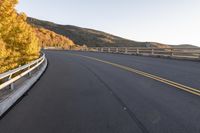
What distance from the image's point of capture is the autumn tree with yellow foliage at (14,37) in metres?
34.4

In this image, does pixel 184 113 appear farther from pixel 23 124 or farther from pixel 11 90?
pixel 11 90

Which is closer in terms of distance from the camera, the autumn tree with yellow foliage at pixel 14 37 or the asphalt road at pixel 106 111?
the asphalt road at pixel 106 111

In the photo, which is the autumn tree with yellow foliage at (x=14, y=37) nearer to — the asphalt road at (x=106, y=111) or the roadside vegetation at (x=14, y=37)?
the roadside vegetation at (x=14, y=37)

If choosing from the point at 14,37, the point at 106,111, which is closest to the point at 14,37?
the point at 14,37

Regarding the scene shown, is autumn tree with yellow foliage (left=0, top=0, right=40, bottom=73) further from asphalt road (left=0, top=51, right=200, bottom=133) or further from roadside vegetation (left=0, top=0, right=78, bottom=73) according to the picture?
asphalt road (left=0, top=51, right=200, bottom=133)

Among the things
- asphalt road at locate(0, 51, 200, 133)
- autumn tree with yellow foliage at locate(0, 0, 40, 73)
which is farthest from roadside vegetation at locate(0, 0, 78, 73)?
asphalt road at locate(0, 51, 200, 133)

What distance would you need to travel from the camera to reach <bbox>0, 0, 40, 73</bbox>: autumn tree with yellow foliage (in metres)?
34.4

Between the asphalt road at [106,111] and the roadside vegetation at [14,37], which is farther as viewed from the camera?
the roadside vegetation at [14,37]

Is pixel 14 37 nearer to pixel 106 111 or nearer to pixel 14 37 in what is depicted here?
pixel 14 37

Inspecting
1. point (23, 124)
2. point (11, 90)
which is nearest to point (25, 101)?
point (11, 90)

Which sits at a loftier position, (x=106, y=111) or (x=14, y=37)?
(x=14, y=37)

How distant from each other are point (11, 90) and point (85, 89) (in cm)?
282

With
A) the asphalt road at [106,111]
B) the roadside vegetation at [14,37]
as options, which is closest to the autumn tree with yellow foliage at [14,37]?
the roadside vegetation at [14,37]

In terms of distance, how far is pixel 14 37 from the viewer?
39.6m
